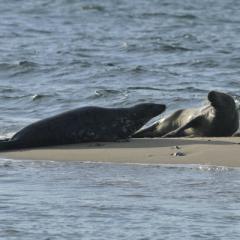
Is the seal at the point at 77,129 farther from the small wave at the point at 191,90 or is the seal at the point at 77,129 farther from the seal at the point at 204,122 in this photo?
Answer: the small wave at the point at 191,90

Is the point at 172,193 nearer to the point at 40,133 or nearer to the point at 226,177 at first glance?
the point at 226,177

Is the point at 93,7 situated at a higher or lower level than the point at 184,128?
higher

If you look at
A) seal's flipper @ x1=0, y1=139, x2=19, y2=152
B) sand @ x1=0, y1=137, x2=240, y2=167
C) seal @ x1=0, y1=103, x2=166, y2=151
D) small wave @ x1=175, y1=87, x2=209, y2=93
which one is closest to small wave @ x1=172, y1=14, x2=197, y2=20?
small wave @ x1=175, y1=87, x2=209, y2=93

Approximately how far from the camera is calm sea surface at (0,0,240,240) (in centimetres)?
762

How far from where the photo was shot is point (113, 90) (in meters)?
17.3

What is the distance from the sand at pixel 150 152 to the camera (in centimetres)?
1016

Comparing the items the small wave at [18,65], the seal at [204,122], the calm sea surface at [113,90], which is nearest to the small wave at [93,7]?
the calm sea surface at [113,90]

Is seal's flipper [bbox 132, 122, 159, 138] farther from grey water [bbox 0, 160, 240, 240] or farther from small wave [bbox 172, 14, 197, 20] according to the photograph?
small wave [bbox 172, 14, 197, 20]

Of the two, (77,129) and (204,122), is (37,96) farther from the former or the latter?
(77,129)

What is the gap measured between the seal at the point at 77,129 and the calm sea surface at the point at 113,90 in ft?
2.70

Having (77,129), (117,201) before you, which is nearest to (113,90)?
(77,129)

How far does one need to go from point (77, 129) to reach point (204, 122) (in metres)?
1.88

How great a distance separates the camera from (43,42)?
25438 mm

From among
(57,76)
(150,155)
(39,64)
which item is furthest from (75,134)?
(39,64)
